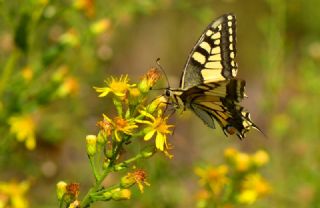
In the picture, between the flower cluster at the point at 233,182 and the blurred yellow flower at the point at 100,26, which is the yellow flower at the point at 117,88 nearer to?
the flower cluster at the point at 233,182

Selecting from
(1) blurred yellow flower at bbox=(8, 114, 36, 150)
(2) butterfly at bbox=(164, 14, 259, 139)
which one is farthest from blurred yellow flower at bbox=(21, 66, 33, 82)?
(2) butterfly at bbox=(164, 14, 259, 139)

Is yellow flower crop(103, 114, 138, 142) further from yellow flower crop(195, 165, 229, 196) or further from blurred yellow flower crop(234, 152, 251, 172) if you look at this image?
blurred yellow flower crop(234, 152, 251, 172)

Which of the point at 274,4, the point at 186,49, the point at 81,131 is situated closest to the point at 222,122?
the point at 81,131

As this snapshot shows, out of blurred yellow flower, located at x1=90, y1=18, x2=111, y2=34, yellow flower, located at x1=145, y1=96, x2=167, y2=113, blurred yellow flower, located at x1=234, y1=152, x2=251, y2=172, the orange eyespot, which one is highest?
blurred yellow flower, located at x1=90, y1=18, x2=111, y2=34

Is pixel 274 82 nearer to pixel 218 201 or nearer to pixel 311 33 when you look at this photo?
pixel 218 201

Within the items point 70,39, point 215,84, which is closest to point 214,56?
point 215,84

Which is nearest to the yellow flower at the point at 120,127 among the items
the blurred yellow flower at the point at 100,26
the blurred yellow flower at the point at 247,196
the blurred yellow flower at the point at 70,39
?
the blurred yellow flower at the point at 247,196

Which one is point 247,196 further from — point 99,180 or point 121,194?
point 99,180

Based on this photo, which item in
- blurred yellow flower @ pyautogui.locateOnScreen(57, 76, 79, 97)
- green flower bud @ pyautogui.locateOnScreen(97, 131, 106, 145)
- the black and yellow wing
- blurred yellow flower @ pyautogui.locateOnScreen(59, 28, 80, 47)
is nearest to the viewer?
green flower bud @ pyautogui.locateOnScreen(97, 131, 106, 145)
